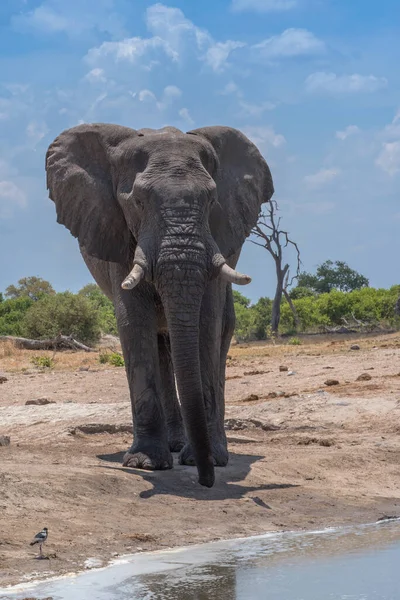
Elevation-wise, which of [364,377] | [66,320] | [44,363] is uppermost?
[66,320]

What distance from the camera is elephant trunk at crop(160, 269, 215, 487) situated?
7.43 m

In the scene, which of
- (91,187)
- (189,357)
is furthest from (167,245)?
(91,187)

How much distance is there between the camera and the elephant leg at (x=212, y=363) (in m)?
8.41

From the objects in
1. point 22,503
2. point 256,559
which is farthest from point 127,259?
point 256,559

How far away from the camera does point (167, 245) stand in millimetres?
7676

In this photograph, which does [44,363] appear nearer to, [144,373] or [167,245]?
[144,373]

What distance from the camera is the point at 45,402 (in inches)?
507

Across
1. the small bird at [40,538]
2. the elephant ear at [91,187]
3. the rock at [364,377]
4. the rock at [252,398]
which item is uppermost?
the elephant ear at [91,187]

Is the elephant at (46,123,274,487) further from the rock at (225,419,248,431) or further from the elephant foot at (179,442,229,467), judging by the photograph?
the rock at (225,419,248,431)

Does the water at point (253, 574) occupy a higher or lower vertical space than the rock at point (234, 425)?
lower

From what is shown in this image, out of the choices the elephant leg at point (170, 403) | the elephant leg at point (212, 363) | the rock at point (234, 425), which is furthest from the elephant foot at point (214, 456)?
the rock at point (234, 425)

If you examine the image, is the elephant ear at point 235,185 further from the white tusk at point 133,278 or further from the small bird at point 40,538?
the small bird at point 40,538

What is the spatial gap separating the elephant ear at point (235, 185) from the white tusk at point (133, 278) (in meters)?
1.25

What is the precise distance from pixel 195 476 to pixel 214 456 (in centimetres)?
53
